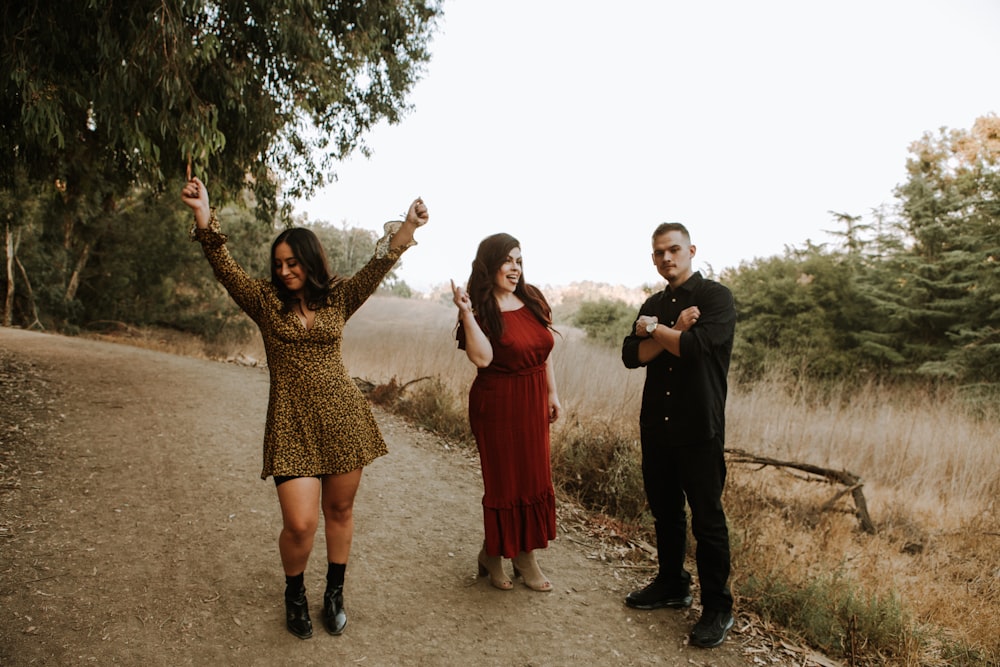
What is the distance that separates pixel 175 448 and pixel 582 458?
3718mm

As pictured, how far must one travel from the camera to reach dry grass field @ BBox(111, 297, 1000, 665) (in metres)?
3.21

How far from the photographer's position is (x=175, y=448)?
5.50 metres

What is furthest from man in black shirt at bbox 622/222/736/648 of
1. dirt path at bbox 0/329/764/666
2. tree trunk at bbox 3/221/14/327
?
A: tree trunk at bbox 3/221/14/327

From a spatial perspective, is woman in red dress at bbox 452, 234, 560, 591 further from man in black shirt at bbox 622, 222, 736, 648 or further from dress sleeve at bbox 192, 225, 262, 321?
dress sleeve at bbox 192, 225, 262, 321

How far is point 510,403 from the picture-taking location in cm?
314

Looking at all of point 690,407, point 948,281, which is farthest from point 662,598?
point 948,281

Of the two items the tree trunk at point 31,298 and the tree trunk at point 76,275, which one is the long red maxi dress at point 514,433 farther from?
the tree trunk at point 76,275

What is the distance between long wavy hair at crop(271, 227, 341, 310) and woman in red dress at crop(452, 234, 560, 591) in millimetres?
726

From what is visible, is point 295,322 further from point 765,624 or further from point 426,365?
point 426,365

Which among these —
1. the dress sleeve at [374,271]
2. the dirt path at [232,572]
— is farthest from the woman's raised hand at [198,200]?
the dirt path at [232,572]

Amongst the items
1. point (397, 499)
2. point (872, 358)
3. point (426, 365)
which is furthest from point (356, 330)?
point (872, 358)

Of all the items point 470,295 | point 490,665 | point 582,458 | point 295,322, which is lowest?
point 490,665

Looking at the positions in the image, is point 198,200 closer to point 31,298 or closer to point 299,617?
point 299,617

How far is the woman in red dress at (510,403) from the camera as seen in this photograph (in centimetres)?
313
